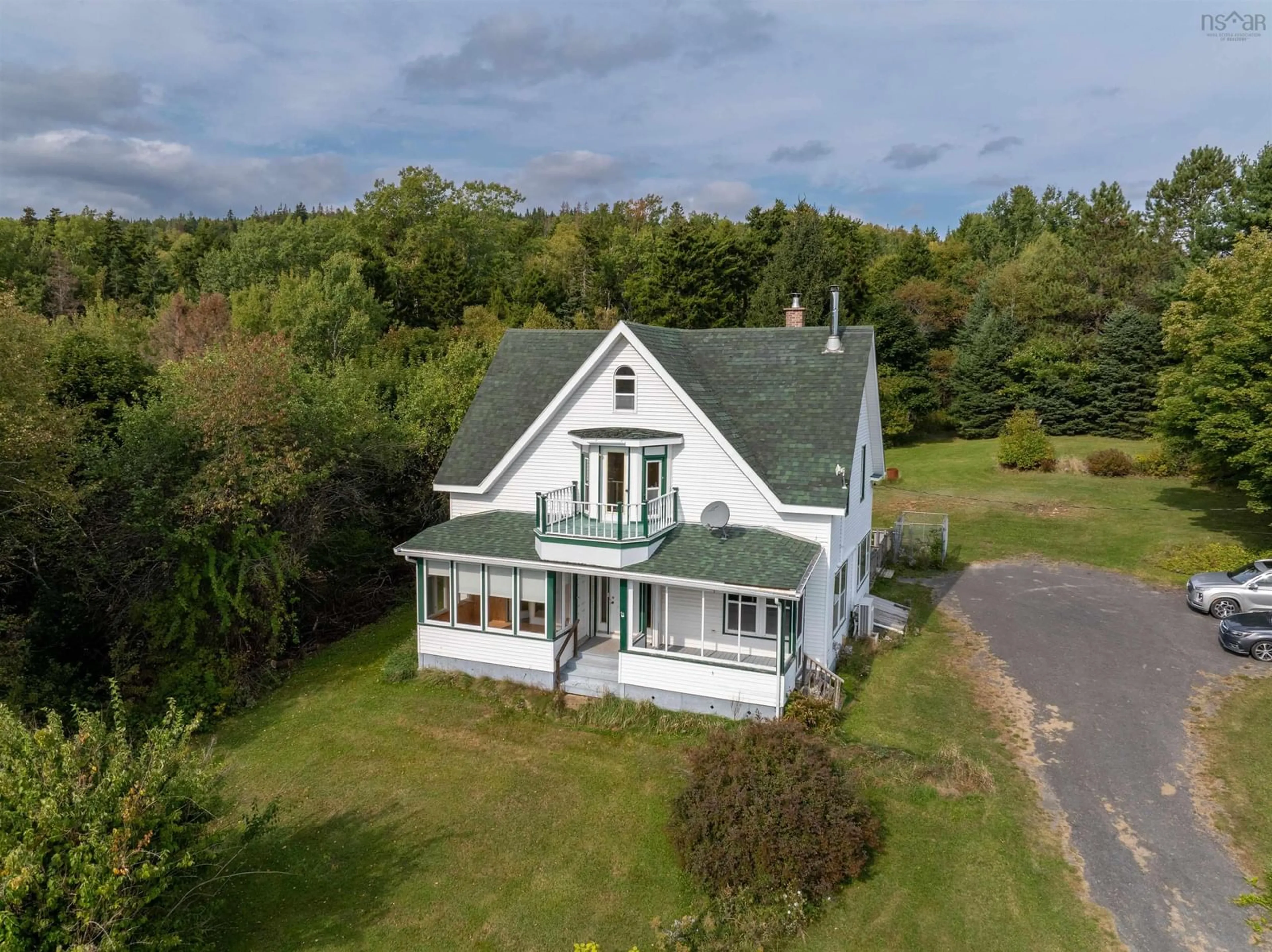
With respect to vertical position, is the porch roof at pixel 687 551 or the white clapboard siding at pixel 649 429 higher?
the white clapboard siding at pixel 649 429

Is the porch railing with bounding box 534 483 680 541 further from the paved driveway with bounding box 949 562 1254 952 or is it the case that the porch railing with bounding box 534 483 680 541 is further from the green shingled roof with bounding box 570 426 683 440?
the paved driveway with bounding box 949 562 1254 952

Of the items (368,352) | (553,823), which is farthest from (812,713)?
(368,352)

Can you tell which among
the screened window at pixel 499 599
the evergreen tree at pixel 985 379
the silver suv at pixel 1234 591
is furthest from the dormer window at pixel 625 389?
the evergreen tree at pixel 985 379

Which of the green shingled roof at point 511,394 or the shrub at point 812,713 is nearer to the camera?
the shrub at point 812,713

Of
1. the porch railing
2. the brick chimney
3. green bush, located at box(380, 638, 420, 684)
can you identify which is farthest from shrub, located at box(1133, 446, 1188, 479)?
green bush, located at box(380, 638, 420, 684)

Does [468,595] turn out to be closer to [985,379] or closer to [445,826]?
[445,826]

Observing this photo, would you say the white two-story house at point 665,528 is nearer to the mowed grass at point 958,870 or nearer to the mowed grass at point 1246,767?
the mowed grass at point 958,870

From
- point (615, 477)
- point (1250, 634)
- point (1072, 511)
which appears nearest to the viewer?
point (615, 477)
